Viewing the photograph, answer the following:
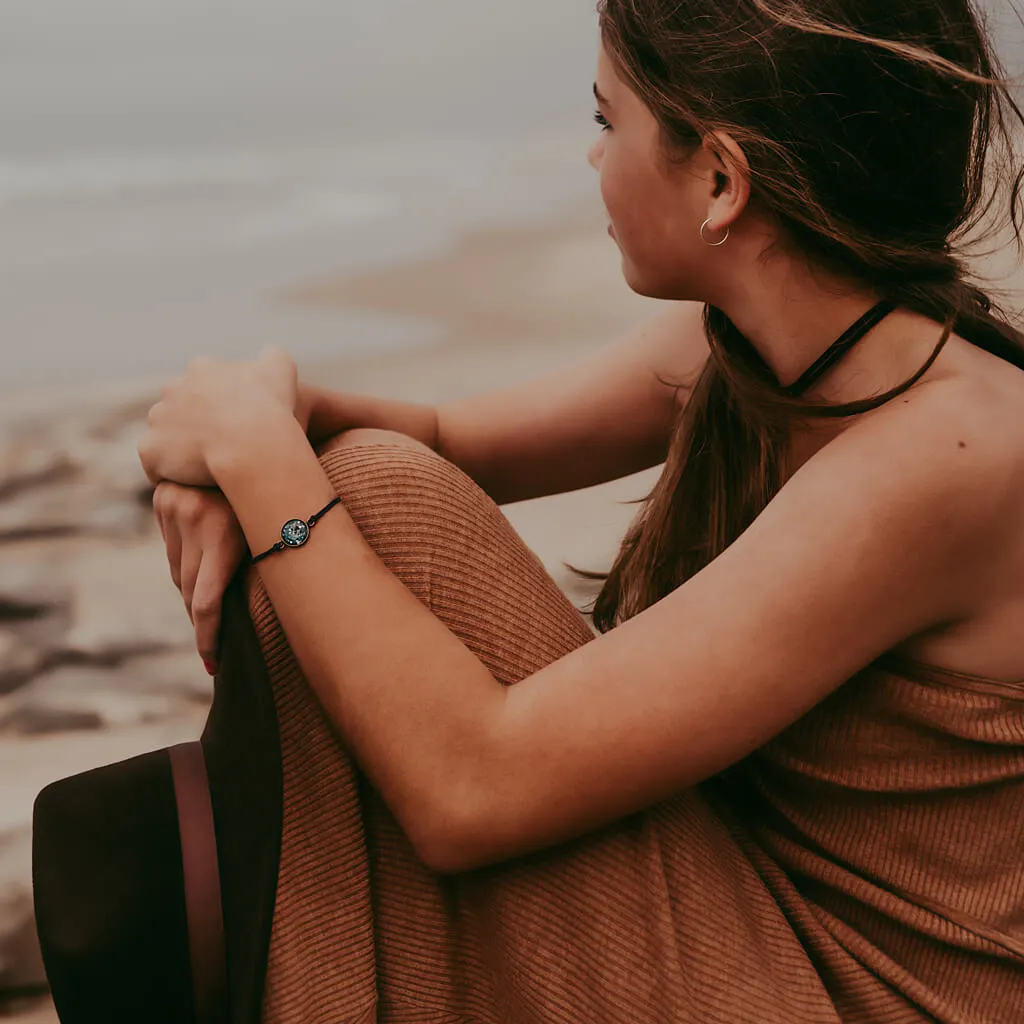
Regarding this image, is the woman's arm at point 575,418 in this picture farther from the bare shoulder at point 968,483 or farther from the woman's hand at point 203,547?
the bare shoulder at point 968,483

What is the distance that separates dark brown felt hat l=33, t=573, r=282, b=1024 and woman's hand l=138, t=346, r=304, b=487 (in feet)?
0.52

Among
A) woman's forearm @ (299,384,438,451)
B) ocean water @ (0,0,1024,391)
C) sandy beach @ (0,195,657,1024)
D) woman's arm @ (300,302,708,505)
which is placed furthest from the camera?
ocean water @ (0,0,1024,391)

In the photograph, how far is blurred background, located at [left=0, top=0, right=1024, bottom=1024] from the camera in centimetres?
178

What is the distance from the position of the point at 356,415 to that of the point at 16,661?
2.24 ft

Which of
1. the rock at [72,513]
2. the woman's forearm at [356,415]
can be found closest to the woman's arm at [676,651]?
the woman's forearm at [356,415]

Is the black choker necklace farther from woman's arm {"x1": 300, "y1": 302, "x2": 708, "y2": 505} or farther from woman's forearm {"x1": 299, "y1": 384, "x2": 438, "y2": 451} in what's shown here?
woman's forearm {"x1": 299, "y1": 384, "x2": 438, "y2": 451}

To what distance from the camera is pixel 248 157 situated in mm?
3789

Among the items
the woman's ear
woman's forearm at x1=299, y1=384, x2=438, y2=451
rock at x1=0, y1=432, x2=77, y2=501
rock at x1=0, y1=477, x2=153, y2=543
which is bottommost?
rock at x1=0, y1=477, x2=153, y2=543

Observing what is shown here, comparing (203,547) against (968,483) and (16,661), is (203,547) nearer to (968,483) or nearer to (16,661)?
(968,483)

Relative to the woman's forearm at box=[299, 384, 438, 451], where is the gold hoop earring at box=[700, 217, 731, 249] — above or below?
above

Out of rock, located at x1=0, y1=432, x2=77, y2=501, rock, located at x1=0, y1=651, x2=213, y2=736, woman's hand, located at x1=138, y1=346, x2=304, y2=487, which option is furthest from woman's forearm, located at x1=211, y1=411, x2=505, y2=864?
rock, located at x1=0, y1=432, x2=77, y2=501

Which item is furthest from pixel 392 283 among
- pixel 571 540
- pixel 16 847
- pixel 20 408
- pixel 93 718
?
pixel 16 847

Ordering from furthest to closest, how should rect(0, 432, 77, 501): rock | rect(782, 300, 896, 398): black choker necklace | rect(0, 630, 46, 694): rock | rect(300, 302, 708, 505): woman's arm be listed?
rect(0, 432, 77, 501): rock, rect(0, 630, 46, 694): rock, rect(300, 302, 708, 505): woman's arm, rect(782, 300, 896, 398): black choker necklace

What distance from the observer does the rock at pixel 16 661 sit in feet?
5.63
